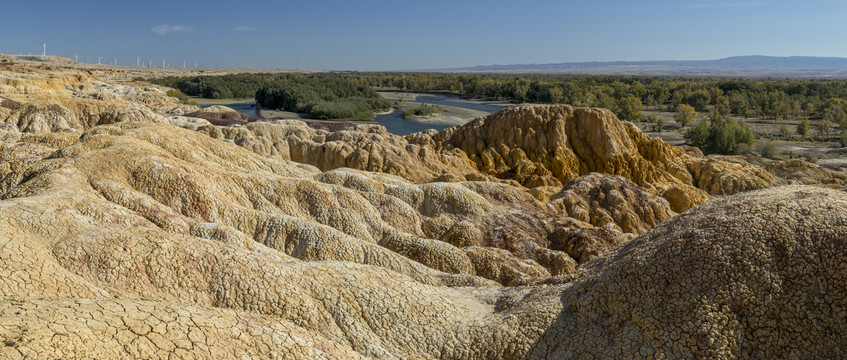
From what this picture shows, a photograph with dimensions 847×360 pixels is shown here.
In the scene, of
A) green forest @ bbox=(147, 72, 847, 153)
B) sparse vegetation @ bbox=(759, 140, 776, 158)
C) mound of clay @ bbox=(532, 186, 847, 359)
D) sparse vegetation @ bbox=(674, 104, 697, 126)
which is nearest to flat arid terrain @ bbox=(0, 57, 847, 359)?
mound of clay @ bbox=(532, 186, 847, 359)

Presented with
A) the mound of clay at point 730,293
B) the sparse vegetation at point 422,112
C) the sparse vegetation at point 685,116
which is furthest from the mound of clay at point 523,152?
the sparse vegetation at point 685,116

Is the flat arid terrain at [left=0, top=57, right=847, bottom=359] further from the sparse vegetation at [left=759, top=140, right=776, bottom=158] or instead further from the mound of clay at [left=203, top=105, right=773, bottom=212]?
the sparse vegetation at [left=759, top=140, right=776, bottom=158]

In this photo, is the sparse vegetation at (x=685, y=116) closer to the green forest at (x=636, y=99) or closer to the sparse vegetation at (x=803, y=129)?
the green forest at (x=636, y=99)

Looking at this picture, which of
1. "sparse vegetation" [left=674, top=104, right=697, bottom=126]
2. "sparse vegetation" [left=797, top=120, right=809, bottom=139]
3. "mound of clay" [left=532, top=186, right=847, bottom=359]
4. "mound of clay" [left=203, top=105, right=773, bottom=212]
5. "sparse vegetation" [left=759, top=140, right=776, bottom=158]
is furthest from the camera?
"sparse vegetation" [left=674, top=104, right=697, bottom=126]

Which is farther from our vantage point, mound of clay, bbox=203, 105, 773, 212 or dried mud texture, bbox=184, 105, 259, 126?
dried mud texture, bbox=184, 105, 259, 126

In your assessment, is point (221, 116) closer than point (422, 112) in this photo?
Yes

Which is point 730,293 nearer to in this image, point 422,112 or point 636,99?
point 422,112

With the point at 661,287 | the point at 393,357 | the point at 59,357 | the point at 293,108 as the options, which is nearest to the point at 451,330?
the point at 393,357

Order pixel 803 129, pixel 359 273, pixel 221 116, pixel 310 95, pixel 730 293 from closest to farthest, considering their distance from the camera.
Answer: pixel 730 293
pixel 359 273
pixel 221 116
pixel 803 129
pixel 310 95

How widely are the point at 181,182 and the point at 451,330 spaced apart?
1441cm

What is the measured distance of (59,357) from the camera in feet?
25.5

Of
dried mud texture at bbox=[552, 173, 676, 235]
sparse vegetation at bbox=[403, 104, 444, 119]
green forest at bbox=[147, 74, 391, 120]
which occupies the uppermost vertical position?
green forest at bbox=[147, 74, 391, 120]

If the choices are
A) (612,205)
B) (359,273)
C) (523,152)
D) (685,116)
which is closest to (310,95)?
(685,116)

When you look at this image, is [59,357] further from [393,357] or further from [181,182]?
[181,182]
